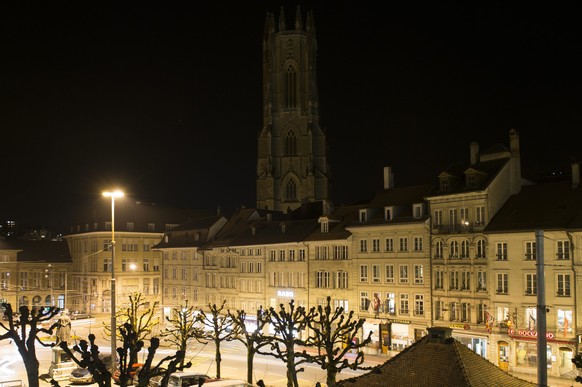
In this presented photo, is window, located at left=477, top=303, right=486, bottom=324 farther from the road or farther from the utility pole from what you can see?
the utility pole

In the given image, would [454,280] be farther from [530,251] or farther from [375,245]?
[375,245]

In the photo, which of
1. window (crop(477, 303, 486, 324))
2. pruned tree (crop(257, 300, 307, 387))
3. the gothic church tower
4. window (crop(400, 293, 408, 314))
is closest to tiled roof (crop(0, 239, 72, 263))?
the gothic church tower

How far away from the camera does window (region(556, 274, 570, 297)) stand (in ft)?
145

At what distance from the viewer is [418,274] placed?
178 ft

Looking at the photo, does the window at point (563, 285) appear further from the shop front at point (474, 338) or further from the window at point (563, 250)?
the shop front at point (474, 338)

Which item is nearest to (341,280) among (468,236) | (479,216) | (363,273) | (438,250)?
(363,273)

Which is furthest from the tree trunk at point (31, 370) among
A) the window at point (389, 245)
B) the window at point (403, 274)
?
the window at point (389, 245)

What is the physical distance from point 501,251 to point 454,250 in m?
4.22

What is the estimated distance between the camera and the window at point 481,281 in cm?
4934

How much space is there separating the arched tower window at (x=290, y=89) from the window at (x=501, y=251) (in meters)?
72.4

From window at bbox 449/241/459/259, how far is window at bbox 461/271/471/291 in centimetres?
157

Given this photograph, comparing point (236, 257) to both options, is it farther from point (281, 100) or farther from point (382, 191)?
point (281, 100)

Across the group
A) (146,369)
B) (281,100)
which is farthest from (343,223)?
(281,100)

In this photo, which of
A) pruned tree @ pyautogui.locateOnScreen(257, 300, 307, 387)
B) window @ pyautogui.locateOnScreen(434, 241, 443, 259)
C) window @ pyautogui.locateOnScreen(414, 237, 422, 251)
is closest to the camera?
pruned tree @ pyautogui.locateOnScreen(257, 300, 307, 387)
